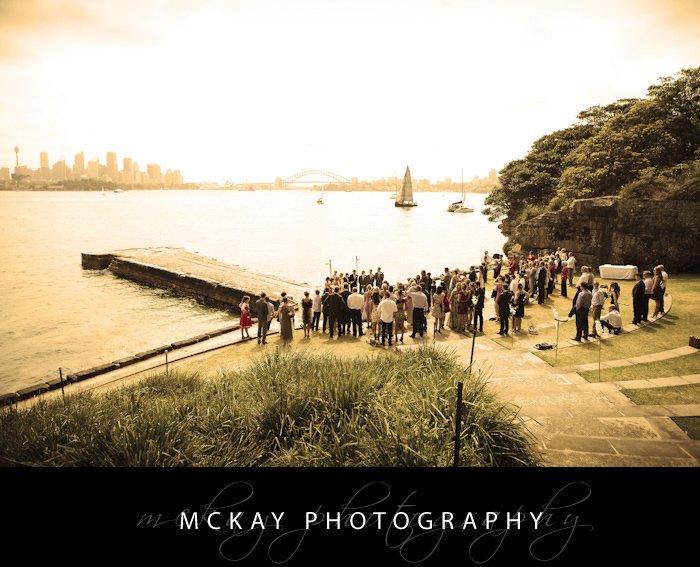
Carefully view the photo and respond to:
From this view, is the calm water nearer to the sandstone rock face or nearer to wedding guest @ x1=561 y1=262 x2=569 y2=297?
the sandstone rock face

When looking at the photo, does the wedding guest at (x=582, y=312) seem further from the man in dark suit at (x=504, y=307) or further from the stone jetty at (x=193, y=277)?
the stone jetty at (x=193, y=277)

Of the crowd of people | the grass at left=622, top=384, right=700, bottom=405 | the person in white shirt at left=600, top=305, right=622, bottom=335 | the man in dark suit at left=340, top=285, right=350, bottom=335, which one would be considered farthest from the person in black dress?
the grass at left=622, top=384, right=700, bottom=405

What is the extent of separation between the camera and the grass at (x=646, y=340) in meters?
8.70

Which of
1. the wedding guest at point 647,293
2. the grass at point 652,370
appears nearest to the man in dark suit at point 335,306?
the grass at point 652,370

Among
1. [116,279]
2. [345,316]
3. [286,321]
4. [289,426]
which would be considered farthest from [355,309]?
[116,279]

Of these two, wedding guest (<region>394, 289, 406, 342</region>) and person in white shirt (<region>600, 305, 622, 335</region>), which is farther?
wedding guest (<region>394, 289, 406, 342</region>)

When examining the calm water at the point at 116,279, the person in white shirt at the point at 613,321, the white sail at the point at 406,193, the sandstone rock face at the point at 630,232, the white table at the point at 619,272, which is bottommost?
the calm water at the point at 116,279

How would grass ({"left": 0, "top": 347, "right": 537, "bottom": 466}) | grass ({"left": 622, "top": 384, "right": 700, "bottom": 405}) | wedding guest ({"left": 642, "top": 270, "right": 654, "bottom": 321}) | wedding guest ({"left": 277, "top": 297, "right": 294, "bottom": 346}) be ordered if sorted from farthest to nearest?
wedding guest ({"left": 277, "top": 297, "right": 294, "bottom": 346}), wedding guest ({"left": 642, "top": 270, "right": 654, "bottom": 321}), grass ({"left": 622, "top": 384, "right": 700, "bottom": 405}), grass ({"left": 0, "top": 347, "right": 537, "bottom": 466})

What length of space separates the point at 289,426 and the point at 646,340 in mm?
8958

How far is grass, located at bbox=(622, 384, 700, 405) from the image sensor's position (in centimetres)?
612

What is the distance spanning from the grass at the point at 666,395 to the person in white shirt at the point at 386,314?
5.32 meters

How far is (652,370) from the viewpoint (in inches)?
295

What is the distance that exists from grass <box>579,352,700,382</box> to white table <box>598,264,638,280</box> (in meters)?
10.3
